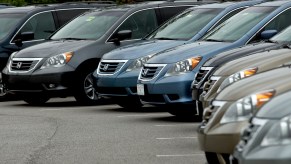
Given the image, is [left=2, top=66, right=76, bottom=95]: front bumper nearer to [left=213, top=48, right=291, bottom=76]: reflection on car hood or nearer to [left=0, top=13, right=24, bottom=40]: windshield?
[left=0, top=13, right=24, bottom=40]: windshield

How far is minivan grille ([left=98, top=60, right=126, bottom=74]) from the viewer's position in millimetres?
17664

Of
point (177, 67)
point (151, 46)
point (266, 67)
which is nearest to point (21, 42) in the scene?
point (151, 46)

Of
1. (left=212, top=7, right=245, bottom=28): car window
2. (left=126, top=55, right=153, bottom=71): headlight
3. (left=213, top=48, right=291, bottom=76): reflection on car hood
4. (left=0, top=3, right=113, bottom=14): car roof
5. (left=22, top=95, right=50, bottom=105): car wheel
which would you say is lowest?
(left=22, top=95, right=50, bottom=105): car wheel

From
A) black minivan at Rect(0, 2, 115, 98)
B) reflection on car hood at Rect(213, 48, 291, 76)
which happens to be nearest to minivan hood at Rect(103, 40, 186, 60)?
black minivan at Rect(0, 2, 115, 98)

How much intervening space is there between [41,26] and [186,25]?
15.6ft

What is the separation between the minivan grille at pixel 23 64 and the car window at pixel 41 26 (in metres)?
1.87

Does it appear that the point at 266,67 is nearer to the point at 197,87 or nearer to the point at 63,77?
the point at 197,87

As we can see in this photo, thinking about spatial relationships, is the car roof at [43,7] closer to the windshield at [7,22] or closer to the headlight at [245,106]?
the windshield at [7,22]

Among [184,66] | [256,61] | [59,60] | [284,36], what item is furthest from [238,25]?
[256,61]

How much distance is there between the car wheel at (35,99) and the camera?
20.3 metres

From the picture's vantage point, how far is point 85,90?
1942cm

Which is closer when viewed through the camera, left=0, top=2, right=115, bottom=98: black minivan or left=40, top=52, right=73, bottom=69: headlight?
left=40, top=52, right=73, bottom=69: headlight

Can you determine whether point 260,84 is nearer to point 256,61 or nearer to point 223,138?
point 223,138

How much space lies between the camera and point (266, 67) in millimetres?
12055
